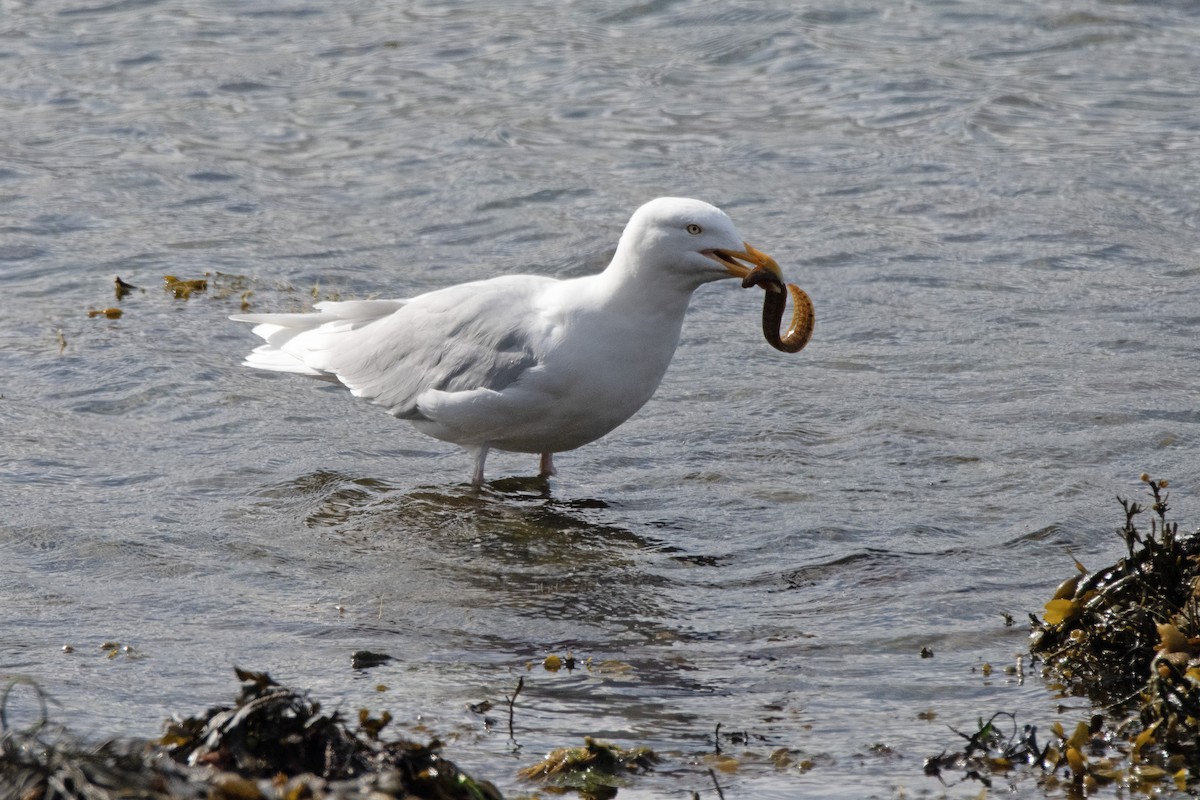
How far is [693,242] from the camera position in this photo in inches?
248

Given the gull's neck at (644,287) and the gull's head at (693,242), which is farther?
the gull's neck at (644,287)

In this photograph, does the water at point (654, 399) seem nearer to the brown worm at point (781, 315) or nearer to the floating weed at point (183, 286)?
the floating weed at point (183, 286)

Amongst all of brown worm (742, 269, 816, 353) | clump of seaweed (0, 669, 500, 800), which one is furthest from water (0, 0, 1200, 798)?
brown worm (742, 269, 816, 353)

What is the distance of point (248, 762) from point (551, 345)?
10.5 ft

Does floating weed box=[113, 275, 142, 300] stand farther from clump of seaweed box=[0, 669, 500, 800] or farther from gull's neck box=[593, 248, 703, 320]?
clump of seaweed box=[0, 669, 500, 800]

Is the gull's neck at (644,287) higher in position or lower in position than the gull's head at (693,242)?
lower

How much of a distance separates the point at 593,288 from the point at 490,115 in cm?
668

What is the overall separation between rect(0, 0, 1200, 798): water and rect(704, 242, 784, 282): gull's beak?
1076mm

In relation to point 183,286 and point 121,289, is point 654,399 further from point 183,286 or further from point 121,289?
point 121,289

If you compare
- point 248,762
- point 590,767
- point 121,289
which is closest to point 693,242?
point 590,767

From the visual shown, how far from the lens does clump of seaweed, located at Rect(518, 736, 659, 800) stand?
4.02 meters

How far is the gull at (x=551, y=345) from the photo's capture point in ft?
20.8

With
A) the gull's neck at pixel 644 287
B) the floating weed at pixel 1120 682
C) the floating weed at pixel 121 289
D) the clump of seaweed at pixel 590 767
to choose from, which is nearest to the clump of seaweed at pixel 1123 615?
the floating weed at pixel 1120 682

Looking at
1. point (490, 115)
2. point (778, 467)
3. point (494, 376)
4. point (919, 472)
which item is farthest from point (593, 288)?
point (490, 115)
